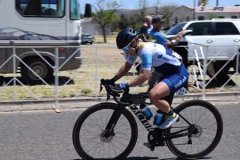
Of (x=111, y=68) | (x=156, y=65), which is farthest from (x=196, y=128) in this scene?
(x=111, y=68)

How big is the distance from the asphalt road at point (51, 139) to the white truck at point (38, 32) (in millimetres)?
3587

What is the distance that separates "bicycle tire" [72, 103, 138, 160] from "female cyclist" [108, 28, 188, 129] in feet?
1.00

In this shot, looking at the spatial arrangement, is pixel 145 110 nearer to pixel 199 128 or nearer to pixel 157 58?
pixel 157 58

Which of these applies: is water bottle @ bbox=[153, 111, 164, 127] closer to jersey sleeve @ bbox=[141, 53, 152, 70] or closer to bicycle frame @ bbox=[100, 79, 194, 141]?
bicycle frame @ bbox=[100, 79, 194, 141]

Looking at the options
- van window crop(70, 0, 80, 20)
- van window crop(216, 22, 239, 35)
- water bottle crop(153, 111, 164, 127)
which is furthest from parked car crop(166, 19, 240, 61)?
water bottle crop(153, 111, 164, 127)

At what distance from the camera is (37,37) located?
41.8ft

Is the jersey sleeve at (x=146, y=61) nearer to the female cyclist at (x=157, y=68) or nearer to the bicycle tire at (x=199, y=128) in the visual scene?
the female cyclist at (x=157, y=68)

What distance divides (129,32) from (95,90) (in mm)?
6142

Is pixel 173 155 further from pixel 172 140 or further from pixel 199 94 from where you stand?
pixel 199 94

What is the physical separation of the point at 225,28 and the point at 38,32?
19.5ft

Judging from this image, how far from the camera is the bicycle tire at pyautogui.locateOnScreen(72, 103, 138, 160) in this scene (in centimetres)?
546

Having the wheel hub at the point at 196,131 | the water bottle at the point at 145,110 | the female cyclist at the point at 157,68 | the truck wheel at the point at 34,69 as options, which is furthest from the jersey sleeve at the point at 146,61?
the truck wheel at the point at 34,69

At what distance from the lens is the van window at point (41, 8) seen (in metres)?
12.8

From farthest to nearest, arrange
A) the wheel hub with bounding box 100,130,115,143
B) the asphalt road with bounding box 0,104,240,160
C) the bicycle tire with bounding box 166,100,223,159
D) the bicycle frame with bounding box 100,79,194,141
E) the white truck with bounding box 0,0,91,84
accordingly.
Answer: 1. the white truck with bounding box 0,0,91,84
2. the asphalt road with bounding box 0,104,240,160
3. the bicycle tire with bounding box 166,100,223,159
4. the wheel hub with bounding box 100,130,115,143
5. the bicycle frame with bounding box 100,79,194,141
